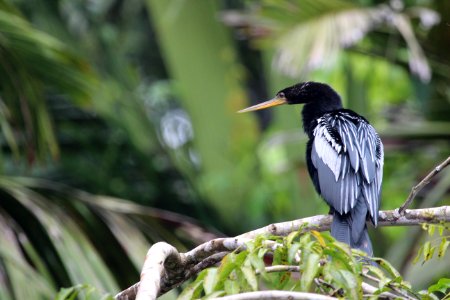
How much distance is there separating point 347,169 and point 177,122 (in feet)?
16.7

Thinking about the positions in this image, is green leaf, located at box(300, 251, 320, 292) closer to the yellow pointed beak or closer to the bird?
the bird

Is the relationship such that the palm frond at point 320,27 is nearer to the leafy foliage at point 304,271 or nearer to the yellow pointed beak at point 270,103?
the yellow pointed beak at point 270,103

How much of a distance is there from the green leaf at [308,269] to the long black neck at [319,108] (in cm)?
236

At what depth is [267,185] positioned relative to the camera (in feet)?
24.7

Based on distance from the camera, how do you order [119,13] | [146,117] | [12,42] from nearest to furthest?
1. [12,42]
2. [146,117]
3. [119,13]

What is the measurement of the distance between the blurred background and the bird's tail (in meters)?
1.12

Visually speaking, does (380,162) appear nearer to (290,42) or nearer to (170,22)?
(290,42)

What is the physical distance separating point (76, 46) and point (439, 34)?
353cm

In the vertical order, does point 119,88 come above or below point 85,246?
above

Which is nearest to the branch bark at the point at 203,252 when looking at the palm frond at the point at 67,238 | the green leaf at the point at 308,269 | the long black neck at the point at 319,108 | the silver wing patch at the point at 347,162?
the green leaf at the point at 308,269

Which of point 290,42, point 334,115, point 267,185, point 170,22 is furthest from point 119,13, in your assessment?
point 334,115

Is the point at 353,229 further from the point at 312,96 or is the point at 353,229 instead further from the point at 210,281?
the point at 210,281

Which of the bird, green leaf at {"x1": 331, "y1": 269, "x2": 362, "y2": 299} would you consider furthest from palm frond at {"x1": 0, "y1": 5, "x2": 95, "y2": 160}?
green leaf at {"x1": 331, "y1": 269, "x2": 362, "y2": 299}

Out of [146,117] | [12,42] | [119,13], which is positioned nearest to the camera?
[12,42]
